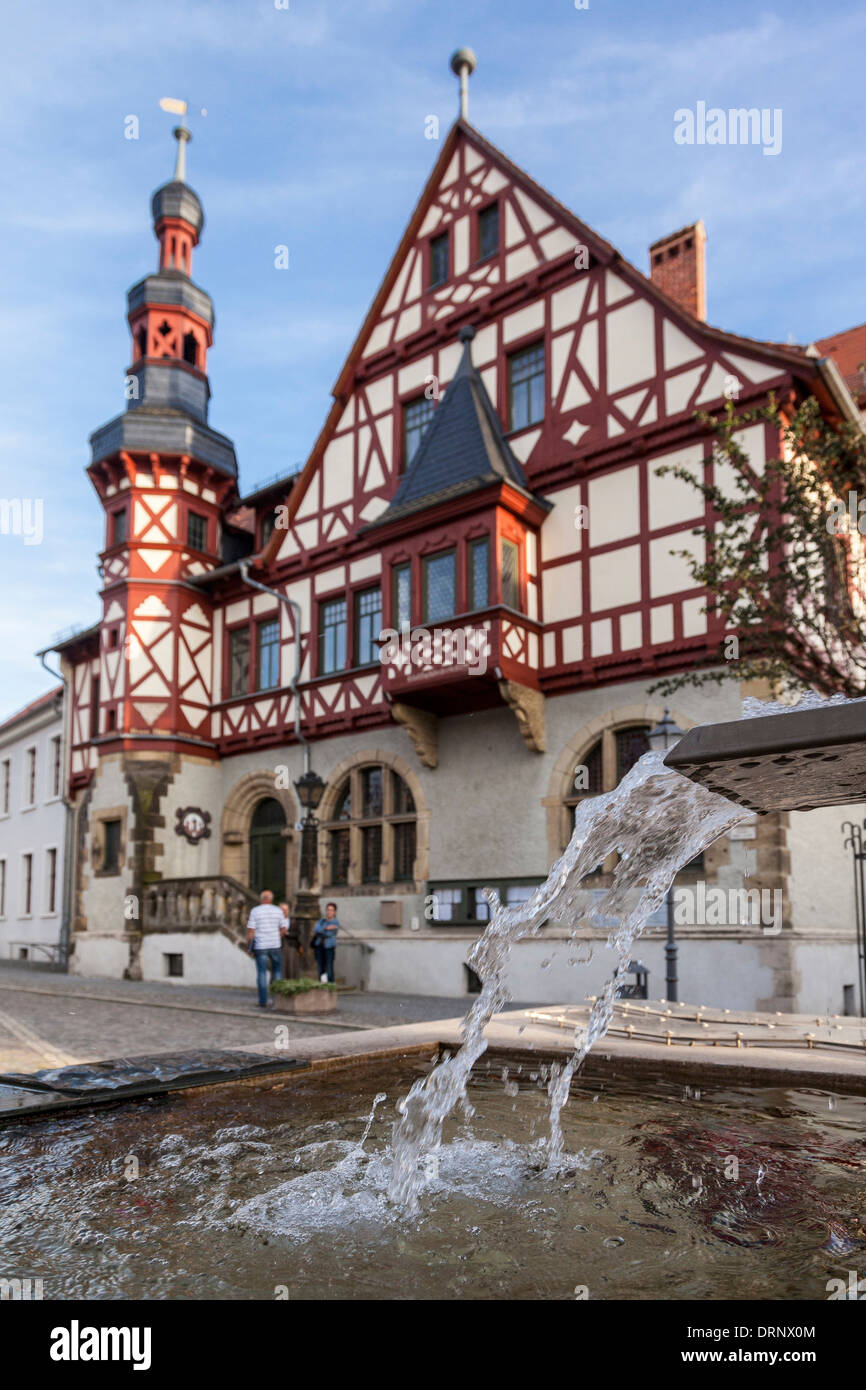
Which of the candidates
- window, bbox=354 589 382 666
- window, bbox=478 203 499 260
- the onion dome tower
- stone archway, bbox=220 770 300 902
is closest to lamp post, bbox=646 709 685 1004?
window, bbox=354 589 382 666

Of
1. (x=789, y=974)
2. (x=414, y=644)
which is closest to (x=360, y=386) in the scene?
(x=414, y=644)

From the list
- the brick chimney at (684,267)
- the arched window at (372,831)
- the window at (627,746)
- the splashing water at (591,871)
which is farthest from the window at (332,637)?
the splashing water at (591,871)

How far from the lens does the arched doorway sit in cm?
2247

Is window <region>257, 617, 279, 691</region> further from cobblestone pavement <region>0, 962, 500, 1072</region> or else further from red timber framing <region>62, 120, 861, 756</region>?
cobblestone pavement <region>0, 962, 500, 1072</region>

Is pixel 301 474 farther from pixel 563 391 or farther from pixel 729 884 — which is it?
pixel 729 884

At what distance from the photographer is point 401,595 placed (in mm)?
19172

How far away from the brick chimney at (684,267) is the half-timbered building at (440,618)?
2.1 inches

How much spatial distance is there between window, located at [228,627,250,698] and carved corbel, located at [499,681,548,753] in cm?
824

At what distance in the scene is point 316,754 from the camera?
21.7 m

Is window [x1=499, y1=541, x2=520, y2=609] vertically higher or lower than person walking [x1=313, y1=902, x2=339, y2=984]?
higher

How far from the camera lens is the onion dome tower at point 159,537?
23.5 m

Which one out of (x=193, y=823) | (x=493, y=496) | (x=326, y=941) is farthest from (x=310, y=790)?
(x=193, y=823)

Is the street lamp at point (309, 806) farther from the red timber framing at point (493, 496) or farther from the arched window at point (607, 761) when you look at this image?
the arched window at point (607, 761)
